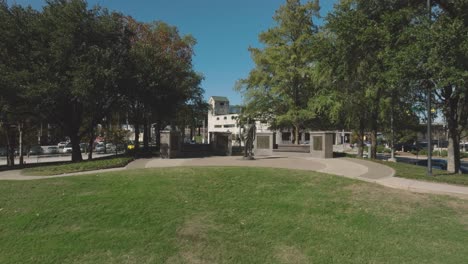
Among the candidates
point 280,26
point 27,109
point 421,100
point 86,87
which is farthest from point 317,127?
point 27,109

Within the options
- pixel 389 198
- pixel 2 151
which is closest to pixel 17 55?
pixel 389 198

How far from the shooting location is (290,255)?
209 inches

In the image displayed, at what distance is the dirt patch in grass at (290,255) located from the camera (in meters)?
5.10

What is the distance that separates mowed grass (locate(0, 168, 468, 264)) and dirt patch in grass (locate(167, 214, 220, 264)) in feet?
0.06

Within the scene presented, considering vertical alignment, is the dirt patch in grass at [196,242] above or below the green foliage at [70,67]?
below

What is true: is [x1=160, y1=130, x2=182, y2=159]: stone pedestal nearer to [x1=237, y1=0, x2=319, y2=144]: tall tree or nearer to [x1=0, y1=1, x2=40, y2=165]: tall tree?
[x1=0, y1=1, x2=40, y2=165]: tall tree

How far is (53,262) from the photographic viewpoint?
514 centimetres

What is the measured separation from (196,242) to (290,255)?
1646 mm

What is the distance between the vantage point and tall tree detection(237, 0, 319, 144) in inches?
1101

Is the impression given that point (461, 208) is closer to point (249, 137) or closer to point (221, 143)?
point (249, 137)

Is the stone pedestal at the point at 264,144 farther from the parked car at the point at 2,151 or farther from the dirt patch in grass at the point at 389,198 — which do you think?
the parked car at the point at 2,151

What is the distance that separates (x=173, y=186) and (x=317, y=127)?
2560 centimetres

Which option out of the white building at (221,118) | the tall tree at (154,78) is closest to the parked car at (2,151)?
the tall tree at (154,78)

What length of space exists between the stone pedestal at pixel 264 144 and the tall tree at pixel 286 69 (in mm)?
5996
